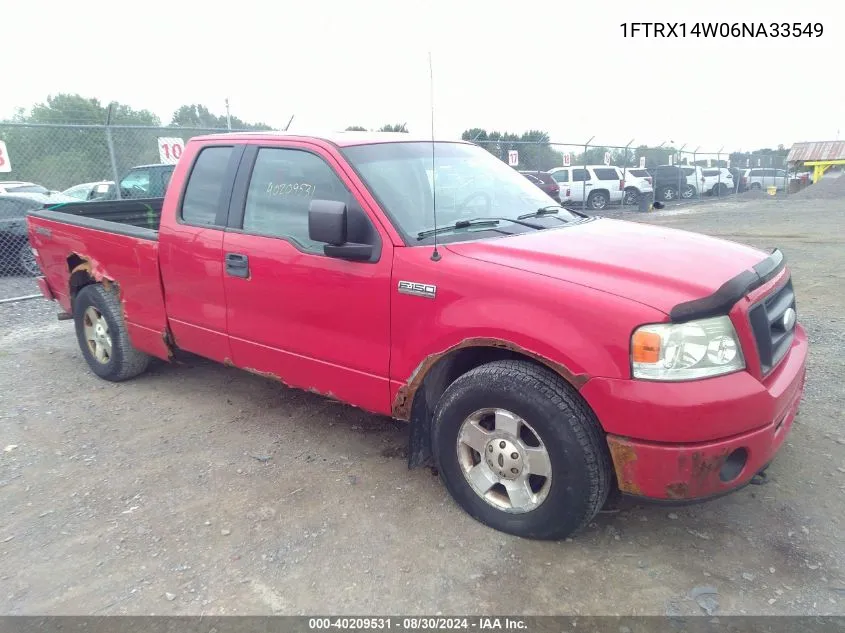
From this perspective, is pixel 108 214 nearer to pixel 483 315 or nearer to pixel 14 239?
pixel 483 315

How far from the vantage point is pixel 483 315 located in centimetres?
287

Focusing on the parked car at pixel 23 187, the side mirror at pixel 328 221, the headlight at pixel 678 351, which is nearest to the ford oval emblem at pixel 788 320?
the headlight at pixel 678 351

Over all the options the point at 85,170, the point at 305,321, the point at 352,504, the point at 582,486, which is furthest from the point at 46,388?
the point at 85,170

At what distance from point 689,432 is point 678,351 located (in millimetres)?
318

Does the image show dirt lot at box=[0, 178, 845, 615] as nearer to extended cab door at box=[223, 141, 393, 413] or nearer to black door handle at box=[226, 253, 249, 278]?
extended cab door at box=[223, 141, 393, 413]

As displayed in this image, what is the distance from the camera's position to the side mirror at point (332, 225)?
309 cm

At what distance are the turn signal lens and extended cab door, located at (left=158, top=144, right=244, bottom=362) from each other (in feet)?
8.40

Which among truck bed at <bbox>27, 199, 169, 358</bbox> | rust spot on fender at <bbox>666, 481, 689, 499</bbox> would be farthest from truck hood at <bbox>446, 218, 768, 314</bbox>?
truck bed at <bbox>27, 199, 169, 358</bbox>

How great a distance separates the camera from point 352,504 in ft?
10.9

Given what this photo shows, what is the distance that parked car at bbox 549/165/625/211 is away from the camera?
2252 cm

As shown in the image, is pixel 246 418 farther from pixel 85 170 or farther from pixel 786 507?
pixel 85 170

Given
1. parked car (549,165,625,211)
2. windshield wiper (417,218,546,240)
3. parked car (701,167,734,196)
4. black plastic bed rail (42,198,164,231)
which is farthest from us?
parked car (701,167,734,196)

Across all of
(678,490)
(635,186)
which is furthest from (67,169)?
(635,186)

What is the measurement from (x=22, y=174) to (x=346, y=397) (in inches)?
713
